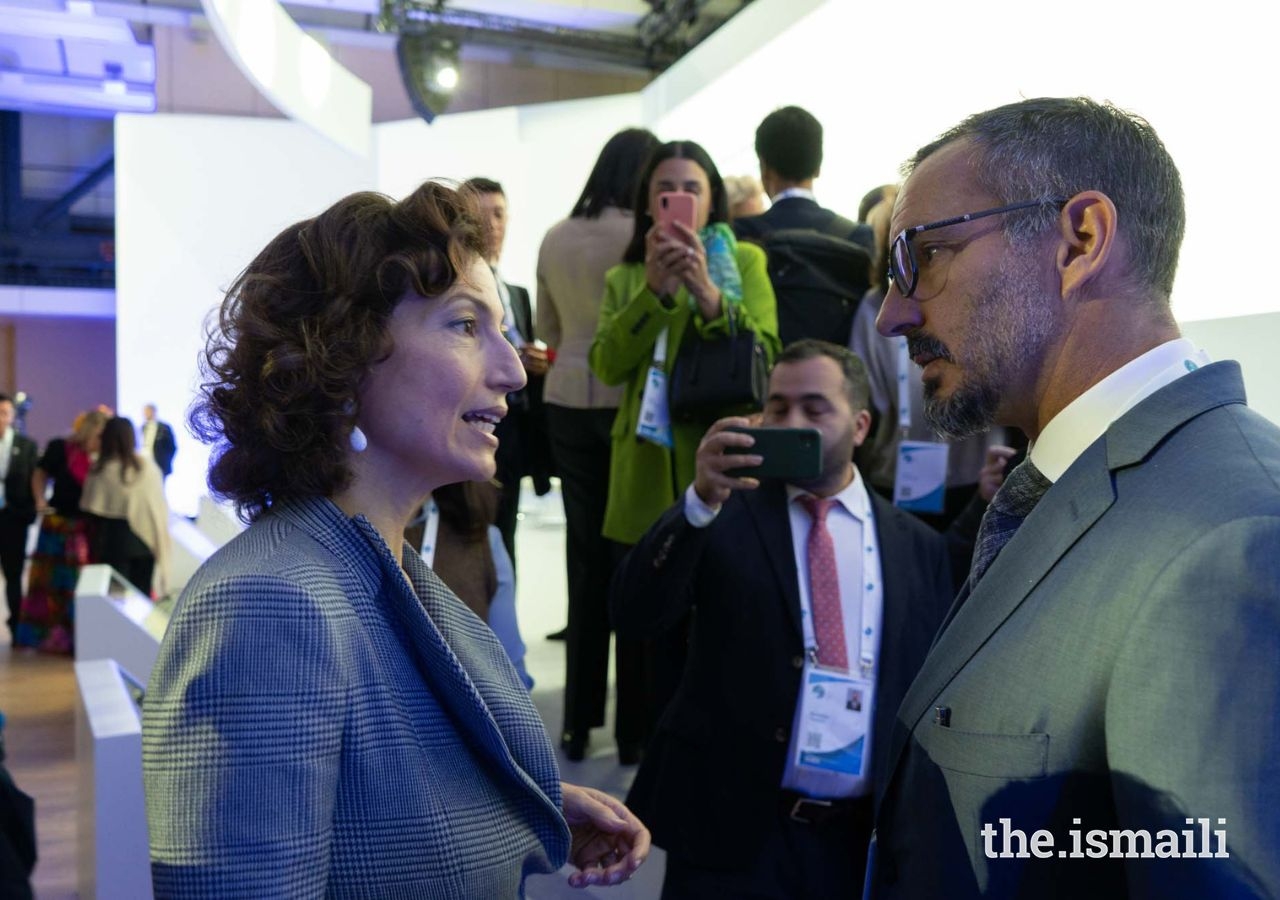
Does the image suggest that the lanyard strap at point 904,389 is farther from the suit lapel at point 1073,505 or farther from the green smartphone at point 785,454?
the suit lapel at point 1073,505

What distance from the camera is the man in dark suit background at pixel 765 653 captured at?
2.38 meters

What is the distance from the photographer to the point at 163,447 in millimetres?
12281

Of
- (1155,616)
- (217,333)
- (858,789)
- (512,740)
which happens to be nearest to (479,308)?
(217,333)

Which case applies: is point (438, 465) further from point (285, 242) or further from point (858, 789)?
point (858, 789)

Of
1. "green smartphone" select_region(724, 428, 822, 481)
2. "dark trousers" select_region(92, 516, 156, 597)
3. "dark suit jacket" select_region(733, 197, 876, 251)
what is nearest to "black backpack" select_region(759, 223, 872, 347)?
"dark suit jacket" select_region(733, 197, 876, 251)

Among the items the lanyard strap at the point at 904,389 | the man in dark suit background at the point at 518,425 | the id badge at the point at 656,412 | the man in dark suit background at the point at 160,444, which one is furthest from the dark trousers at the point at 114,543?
the lanyard strap at the point at 904,389

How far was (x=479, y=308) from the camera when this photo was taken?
61.3 inches

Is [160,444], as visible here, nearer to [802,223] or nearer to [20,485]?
[20,485]

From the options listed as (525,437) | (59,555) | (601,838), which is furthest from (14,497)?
(601,838)

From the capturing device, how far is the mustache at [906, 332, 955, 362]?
1.38 metres

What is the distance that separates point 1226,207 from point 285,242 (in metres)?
2.13

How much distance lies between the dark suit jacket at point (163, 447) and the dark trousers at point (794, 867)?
11.1 m

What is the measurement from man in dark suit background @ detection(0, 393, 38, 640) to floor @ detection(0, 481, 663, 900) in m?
0.59

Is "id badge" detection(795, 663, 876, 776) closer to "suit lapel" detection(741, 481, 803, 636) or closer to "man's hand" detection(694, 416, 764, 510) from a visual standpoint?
"suit lapel" detection(741, 481, 803, 636)
